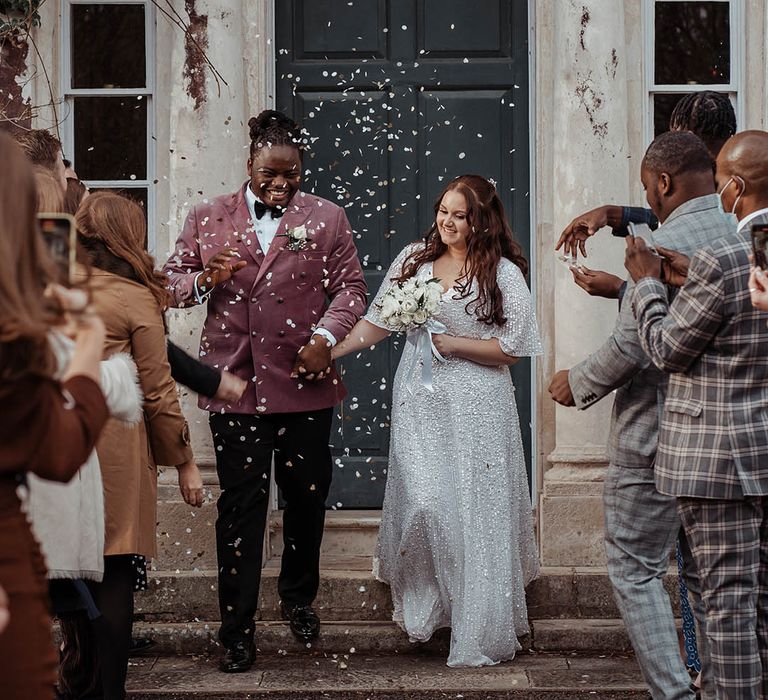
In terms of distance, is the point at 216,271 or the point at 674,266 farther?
the point at 216,271

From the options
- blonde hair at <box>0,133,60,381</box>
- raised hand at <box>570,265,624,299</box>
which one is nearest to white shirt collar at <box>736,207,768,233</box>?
raised hand at <box>570,265,624,299</box>

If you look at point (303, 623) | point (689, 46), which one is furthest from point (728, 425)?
point (689, 46)

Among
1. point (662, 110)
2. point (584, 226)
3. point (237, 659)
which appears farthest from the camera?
point (662, 110)

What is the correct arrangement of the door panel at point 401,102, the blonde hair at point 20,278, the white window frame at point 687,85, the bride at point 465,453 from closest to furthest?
1. the blonde hair at point 20,278
2. the bride at point 465,453
3. the white window frame at point 687,85
4. the door panel at point 401,102

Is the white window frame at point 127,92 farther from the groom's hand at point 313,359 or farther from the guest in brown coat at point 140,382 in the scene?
the guest in brown coat at point 140,382

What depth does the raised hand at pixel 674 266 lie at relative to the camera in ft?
Result: 15.8

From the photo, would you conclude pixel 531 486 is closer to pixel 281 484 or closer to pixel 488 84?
pixel 281 484

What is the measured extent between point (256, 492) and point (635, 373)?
195cm

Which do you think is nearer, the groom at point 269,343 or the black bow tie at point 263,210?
the groom at point 269,343

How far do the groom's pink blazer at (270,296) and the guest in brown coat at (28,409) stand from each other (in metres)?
3.28

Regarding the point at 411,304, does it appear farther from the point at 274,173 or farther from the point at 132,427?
the point at 132,427

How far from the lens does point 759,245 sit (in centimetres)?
405

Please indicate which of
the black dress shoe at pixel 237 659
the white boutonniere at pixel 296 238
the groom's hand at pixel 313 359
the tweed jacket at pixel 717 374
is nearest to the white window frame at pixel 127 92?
the white boutonniere at pixel 296 238

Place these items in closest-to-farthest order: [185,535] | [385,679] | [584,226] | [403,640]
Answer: [584,226] → [385,679] → [403,640] → [185,535]
